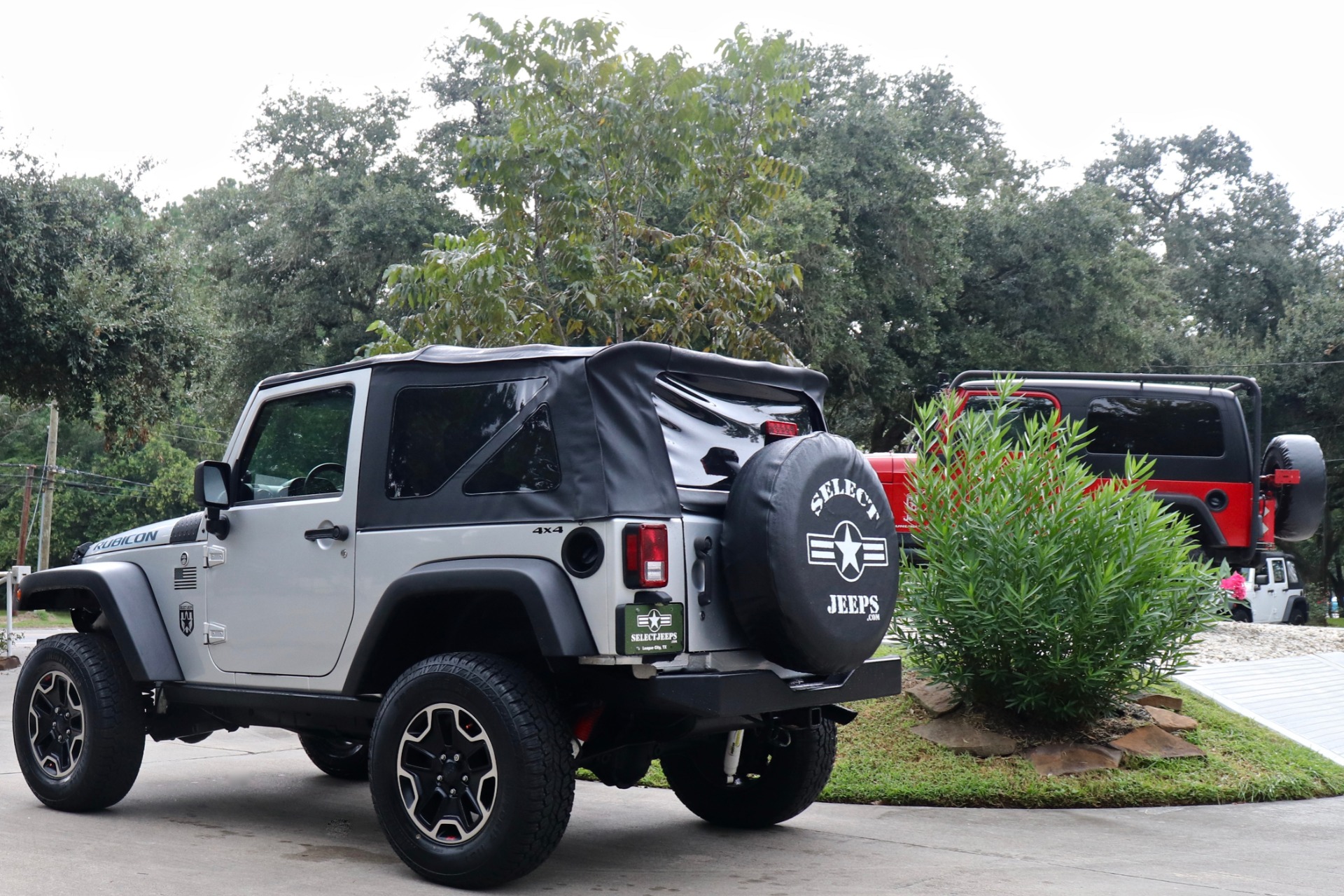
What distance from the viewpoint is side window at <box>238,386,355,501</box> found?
5535 millimetres

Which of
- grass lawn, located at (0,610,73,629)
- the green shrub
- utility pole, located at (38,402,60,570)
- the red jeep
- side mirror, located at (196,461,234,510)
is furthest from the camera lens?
utility pole, located at (38,402,60,570)

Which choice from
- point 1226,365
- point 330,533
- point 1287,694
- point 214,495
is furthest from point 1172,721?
point 1226,365

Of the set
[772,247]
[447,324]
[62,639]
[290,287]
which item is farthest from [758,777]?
[290,287]

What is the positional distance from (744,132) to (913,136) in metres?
17.3

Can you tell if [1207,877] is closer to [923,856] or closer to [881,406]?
[923,856]

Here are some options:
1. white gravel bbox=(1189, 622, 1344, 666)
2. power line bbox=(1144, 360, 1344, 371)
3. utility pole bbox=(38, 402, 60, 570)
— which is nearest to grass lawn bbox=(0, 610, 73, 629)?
utility pole bbox=(38, 402, 60, 570)

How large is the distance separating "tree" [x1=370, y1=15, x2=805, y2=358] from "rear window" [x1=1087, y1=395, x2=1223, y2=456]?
4221 millimetres

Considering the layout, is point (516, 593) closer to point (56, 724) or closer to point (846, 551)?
point (846, 551)

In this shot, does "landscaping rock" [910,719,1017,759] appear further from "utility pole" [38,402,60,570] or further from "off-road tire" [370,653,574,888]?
"utility pole" [38,402,60,570]

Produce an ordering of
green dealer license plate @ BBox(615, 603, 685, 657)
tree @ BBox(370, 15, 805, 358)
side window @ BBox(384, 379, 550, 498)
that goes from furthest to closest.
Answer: tree @ BBox(370, 15, 805, 358)
side window @ BBox(384, 379, 550, 498)
green dealer license plate @ BBox(615, 603, 685, 657)

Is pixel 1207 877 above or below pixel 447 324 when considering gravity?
below

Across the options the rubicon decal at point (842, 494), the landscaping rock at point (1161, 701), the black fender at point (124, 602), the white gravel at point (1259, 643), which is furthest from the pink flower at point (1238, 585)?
the black fender at point (124, 602)

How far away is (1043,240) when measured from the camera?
85.6 ft

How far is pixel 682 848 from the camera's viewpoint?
5.66 meters
